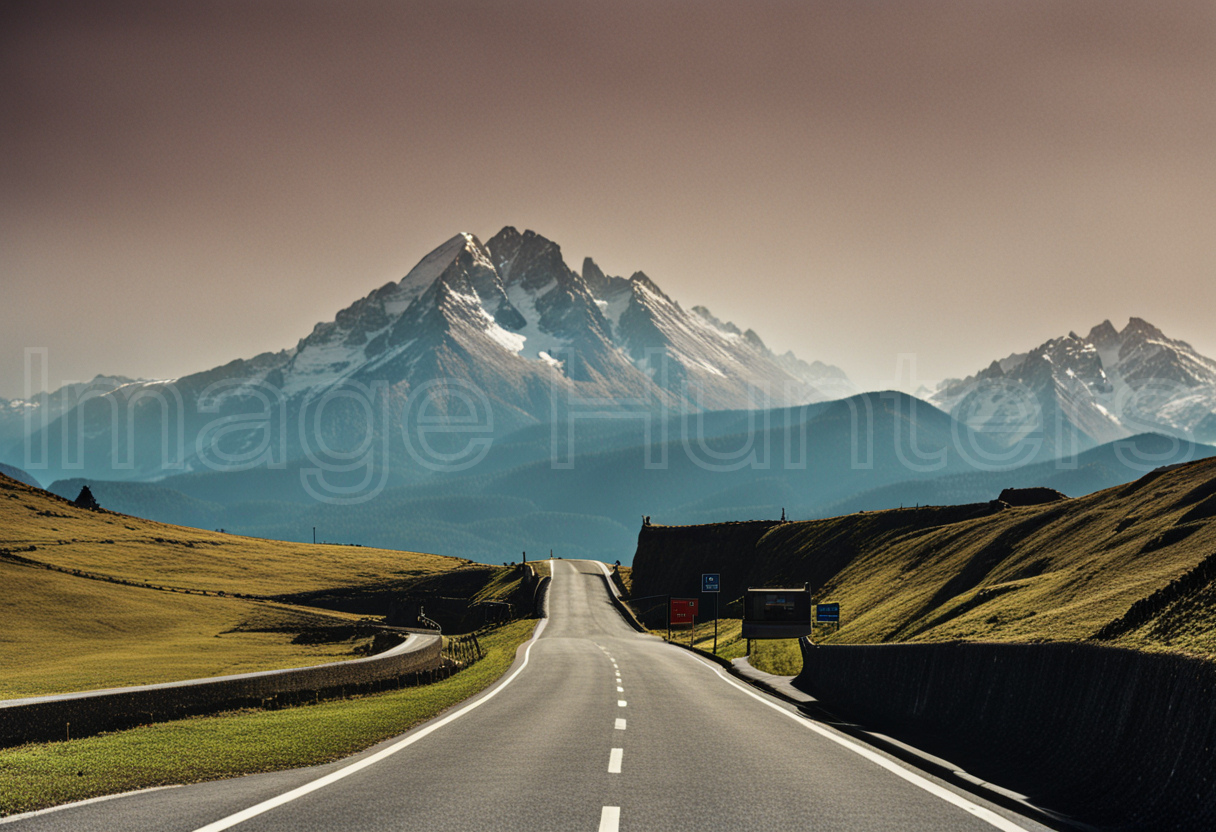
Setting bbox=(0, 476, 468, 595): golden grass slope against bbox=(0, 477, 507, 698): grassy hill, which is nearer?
bbox=(0, 477, 507, 698): grassy hill

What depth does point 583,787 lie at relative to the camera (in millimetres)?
12039

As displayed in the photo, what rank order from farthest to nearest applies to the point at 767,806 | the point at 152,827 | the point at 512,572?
the point at 512,572 → the point at 767,806 → the point at 152,827

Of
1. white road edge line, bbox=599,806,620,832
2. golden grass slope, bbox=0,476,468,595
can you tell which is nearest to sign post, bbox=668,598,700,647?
golden grass slope, bbox=0,476,468,595

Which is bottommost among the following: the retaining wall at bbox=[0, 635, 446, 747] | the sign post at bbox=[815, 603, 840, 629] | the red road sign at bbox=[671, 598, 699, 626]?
the red road sign at bbox=[671, 598, 699, 626]

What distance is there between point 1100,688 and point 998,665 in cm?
344

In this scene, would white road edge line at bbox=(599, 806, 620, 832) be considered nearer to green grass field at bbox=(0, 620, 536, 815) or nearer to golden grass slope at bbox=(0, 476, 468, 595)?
green grass field at bbox=(0, 620, 536, 815)

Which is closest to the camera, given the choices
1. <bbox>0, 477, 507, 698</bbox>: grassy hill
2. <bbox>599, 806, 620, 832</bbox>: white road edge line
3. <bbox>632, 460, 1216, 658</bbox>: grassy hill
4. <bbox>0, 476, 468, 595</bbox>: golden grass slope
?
<bbox>599, 806, 620, 832</bbox>: white road edge line

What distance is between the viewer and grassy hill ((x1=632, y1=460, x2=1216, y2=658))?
1398cm

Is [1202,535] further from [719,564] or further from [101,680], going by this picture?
[719,564]

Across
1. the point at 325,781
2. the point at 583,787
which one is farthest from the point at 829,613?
the point at 325,781

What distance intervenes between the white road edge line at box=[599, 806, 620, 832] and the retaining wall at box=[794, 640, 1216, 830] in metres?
4.95

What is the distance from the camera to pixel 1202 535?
3177 centimetres

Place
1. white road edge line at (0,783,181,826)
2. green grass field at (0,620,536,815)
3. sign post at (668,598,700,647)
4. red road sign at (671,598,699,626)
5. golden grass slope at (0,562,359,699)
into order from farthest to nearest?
red road sign at (671,598,699,626)
sign post at (668,598,700,647)
golden grass slope at (0,562,359,699)
green grass field at (0,620,536,815)
white road edge line at (0,783,181,826)

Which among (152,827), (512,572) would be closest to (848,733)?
(152,827)
